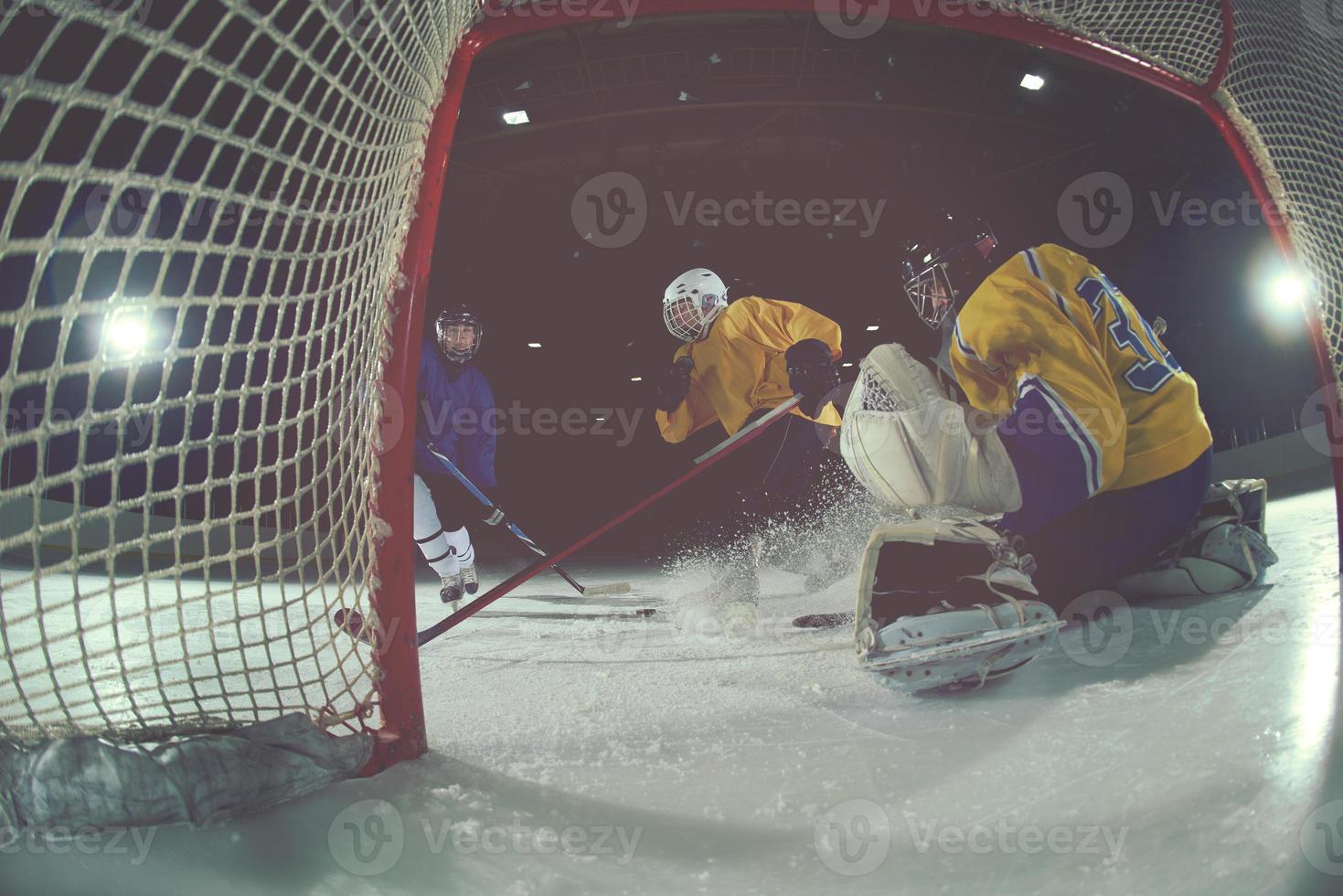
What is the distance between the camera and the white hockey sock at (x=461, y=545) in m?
3.00

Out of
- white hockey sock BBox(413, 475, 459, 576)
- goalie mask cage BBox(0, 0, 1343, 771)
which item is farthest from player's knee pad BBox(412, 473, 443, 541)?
goalie mask cage BBox(0, 0, 1343, 771)

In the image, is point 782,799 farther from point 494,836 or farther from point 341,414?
point 341,414

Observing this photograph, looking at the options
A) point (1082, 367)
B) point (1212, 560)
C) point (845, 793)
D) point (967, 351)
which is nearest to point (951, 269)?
point (967, 351)

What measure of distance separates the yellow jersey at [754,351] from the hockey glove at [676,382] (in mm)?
103

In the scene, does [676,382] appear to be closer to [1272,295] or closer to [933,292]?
[933,292]

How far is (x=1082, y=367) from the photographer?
111cm

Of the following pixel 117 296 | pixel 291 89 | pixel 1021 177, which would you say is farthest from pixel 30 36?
pixel 1021 177

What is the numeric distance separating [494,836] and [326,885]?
163 mm

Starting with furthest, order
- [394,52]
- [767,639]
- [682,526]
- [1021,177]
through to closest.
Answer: [682,526]
[1021,177]
[767,639]
[394,52]

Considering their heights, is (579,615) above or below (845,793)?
below

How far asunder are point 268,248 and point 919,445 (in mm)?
1145

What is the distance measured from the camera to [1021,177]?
582cm

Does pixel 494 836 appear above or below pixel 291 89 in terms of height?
below

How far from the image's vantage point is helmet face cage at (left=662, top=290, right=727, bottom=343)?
2.91 m
